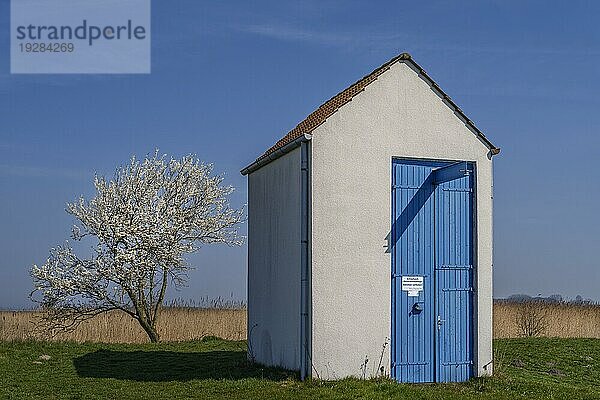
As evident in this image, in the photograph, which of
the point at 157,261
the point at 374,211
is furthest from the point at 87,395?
the point at 157,261

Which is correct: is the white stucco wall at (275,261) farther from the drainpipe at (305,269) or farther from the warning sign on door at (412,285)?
the warning sign on door at (412,285)

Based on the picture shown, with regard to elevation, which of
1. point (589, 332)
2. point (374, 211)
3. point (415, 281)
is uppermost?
point (374, 211)

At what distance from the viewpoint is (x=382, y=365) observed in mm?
14406

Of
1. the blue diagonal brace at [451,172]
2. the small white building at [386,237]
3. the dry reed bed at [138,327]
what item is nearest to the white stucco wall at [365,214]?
the small white building at [386,237]

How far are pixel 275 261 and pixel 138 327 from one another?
12149mm

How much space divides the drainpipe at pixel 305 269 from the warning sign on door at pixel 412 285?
1.84 metres

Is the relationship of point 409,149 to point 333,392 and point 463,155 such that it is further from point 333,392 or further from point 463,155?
point 333,392

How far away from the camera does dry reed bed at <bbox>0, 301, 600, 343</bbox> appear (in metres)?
26.5

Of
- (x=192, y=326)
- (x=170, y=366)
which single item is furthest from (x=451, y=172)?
(x=192, y=326)

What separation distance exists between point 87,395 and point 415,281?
19.2 feet

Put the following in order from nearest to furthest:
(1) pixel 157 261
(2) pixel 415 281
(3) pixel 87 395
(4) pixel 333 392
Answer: (4) pixel 333 392, (3) pixel 87 395, (2) pixel 415 281, (1) pixel 157 261

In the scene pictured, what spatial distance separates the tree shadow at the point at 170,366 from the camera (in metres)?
15.4

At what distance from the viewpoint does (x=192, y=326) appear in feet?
89.1

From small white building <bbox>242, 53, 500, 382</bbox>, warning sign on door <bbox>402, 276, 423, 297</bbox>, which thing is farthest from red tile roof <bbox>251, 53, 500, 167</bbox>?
warning sign on door <bbox>402, 276, 423, 297</bbox>
